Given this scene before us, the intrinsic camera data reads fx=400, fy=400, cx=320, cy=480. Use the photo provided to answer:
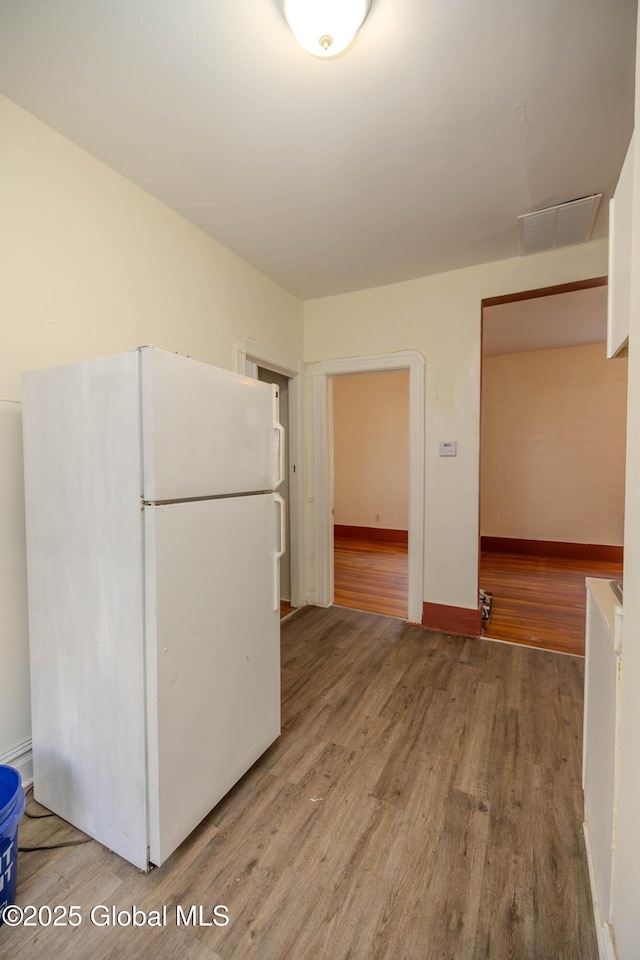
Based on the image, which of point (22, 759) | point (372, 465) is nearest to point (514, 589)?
point (372, 465)

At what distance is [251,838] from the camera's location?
4.74 feet

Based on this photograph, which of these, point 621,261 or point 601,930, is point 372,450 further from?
point 601,930

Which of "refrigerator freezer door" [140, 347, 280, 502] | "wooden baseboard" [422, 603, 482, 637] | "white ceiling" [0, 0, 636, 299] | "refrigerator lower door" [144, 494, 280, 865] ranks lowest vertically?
"wooden baseboard" [422, 603, 482, 637]

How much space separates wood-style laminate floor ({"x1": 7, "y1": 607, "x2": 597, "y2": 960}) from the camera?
1133mm

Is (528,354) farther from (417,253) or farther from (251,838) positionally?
(251,838)

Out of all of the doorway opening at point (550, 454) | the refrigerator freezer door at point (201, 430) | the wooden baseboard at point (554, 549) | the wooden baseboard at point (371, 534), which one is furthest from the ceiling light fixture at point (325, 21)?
the wooden baseboard at point (371, 534)

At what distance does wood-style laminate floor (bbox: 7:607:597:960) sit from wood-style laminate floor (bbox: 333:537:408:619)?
1549 mm

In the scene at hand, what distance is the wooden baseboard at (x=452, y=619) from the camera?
10.2ft

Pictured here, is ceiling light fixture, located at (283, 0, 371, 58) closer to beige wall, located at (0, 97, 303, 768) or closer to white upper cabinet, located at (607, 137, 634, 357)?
white upper cabinet, located at (607, 137, 634, 357)

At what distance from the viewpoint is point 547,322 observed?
14.4 ft

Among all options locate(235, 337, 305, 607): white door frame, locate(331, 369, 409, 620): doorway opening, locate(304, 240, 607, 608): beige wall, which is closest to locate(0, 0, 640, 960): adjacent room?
locate(304, 240, 607, 608): beige wall

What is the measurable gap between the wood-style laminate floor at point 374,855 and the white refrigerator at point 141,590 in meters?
0.13

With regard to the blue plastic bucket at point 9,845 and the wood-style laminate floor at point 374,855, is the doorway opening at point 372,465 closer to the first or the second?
the wood-style laminate floor at point 374,855

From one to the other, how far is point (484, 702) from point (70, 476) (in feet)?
7.80
